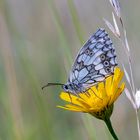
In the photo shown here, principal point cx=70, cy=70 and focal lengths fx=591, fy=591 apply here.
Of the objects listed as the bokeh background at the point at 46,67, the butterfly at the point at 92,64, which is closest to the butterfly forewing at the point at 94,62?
the butterfly at the point at 92,64

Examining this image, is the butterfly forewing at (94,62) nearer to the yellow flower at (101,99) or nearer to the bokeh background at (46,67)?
the yellow flower at (101,99)

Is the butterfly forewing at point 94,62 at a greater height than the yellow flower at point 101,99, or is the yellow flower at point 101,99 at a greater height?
the butterfly forewing at point 94,62

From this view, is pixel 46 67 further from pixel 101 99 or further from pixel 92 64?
pixel 101 99

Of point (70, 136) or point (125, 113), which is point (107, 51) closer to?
point (70, 136)

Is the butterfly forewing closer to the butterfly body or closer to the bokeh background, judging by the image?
the butterfly body

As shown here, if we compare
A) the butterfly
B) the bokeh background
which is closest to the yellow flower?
the butterfly

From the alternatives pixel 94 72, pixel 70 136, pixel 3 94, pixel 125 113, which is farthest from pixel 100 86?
pixel 125 113
